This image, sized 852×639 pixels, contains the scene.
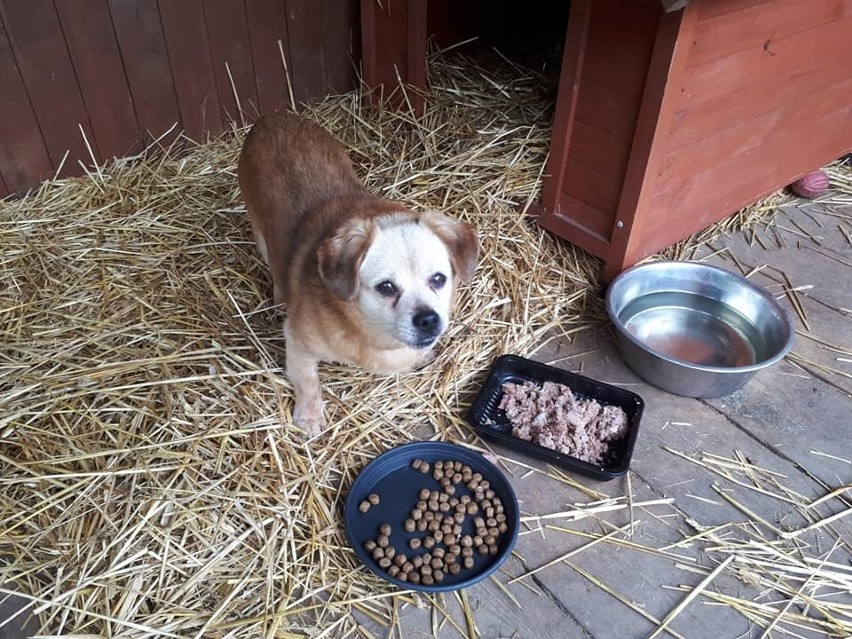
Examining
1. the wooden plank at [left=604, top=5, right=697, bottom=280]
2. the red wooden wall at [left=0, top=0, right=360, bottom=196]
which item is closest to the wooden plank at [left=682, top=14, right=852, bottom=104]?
the wooden plank at [left=604, top=5, right=697, bottom=280]

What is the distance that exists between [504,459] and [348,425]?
0.59 meters

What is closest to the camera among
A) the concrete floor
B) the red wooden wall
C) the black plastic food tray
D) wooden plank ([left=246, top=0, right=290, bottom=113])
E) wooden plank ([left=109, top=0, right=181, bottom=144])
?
Result: the concrete floor

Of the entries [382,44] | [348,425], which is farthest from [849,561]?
[382,44]

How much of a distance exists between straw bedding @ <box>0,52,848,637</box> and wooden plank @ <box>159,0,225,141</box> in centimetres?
13

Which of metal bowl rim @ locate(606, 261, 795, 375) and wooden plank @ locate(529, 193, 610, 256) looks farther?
wooden plank @ locate(529, 193, 610, 256)

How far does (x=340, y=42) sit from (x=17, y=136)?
1.84m

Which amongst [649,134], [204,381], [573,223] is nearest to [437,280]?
[204,381]

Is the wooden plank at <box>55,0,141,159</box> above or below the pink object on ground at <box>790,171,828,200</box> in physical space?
above

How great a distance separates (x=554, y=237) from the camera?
336 centimetres

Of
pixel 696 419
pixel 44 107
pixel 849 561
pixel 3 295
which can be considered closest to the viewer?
pixel 849 561

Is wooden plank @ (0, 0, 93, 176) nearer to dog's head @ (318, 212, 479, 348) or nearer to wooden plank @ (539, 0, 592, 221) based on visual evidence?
dog's head @ (318, 212, 479, 348)

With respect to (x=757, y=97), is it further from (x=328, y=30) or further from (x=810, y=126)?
(x=328, y=30)

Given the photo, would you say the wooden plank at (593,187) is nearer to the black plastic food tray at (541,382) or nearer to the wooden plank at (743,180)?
the wooden plank at (743,180)

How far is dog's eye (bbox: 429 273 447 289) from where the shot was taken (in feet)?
7.13
